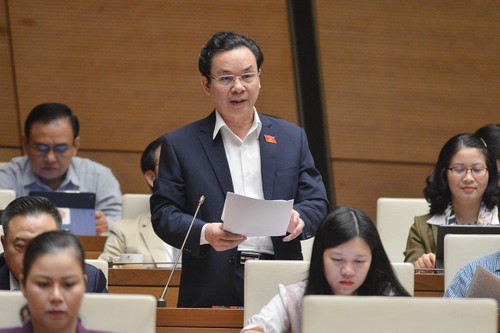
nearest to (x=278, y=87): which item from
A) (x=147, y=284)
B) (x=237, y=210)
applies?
(x=147, y=284)

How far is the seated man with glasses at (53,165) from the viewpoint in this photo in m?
5.82

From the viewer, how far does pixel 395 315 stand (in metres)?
2.62

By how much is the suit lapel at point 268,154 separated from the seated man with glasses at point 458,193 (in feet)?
3.64

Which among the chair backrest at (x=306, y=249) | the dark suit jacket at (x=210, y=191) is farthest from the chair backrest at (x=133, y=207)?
the dark suit jacket at (x=210, y=191)

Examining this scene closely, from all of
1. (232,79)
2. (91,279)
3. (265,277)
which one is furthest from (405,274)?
(91,279)

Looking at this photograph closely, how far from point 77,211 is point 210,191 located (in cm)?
183

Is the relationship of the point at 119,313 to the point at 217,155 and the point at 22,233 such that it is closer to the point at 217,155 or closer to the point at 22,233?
the point at 22,233

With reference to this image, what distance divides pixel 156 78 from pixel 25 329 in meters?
4.21

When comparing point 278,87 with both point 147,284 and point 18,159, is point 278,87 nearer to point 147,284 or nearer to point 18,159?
point 18,159

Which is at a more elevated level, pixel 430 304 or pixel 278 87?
pixel 278 87

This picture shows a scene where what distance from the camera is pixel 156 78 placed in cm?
672

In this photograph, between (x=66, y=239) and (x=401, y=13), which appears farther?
(x=401, y=13)

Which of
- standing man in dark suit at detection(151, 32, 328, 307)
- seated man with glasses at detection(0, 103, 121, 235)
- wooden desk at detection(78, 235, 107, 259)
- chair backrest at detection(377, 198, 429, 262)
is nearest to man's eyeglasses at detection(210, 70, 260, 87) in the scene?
standing man in dark suit at detection(151, 32, 328, 307)

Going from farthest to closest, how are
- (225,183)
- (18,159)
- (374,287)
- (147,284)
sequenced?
(18,159)
(147,284)
(225,183)
(374,287)
